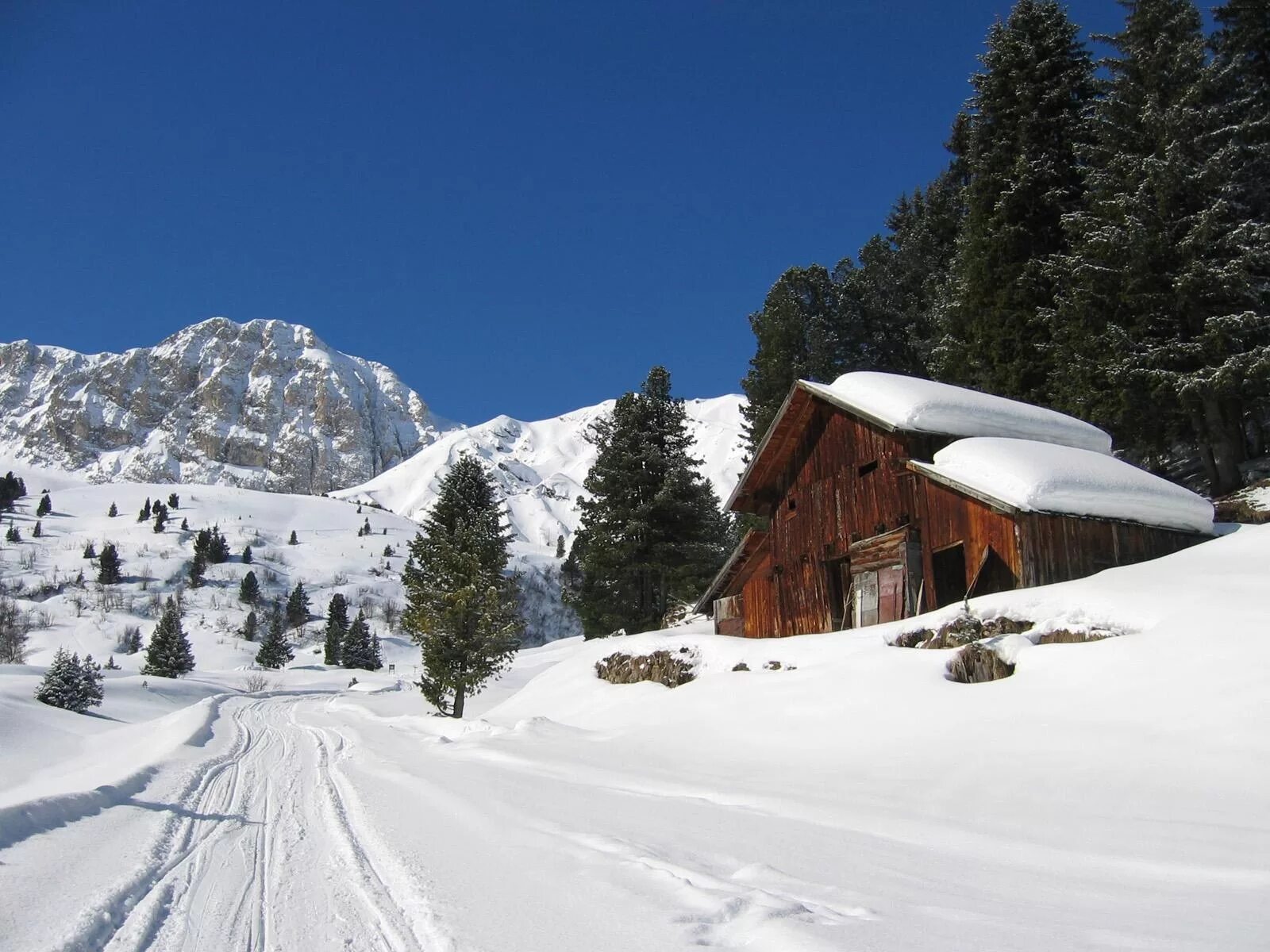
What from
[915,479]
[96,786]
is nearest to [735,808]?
[96,786]

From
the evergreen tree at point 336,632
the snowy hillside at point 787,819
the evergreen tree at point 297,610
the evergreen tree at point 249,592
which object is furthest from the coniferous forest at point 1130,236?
the evergreen tree at point 249,592

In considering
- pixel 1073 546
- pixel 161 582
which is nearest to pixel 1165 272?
pixel 1073 546

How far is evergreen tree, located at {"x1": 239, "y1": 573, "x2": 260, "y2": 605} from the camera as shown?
140000 mm

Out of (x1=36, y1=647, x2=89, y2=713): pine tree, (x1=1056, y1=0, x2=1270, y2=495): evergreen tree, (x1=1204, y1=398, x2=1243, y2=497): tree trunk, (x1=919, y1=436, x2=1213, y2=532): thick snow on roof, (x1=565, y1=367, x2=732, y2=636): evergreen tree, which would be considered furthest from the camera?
(x1=565, y1=367, x2=732, y2=636): evergreen tree

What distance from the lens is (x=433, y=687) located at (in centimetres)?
2798

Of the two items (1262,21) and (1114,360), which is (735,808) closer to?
(1114,360)

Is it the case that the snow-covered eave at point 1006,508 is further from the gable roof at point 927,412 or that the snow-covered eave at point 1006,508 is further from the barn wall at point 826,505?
the barn wall at point 826,505

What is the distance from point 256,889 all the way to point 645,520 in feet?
94.7

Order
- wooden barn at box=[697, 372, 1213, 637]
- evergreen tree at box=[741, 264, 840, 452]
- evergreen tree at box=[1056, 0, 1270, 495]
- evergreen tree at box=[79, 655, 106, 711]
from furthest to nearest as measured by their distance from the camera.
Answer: evergreen tree at box=[741, 264, 840, 452] → evergreen tree at box=[79, 655, 106, 711] → evergreen tree at box=[1056, 0, 1270, 495] → wooden barn at box=[697, 372, 1213, 637]

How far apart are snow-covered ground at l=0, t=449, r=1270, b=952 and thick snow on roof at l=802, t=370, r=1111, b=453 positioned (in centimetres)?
546

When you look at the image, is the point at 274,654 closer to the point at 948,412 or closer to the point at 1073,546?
the point at 948,412

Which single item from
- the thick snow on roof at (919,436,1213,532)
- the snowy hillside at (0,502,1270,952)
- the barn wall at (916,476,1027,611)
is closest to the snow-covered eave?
the thick snow on roof at (919,436,1213,532)

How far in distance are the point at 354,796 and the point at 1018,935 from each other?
729 cm

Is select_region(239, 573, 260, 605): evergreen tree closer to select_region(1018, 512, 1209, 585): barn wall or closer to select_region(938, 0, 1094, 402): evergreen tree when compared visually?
select_region(938, 0, 1094, 402): evergreen tree
